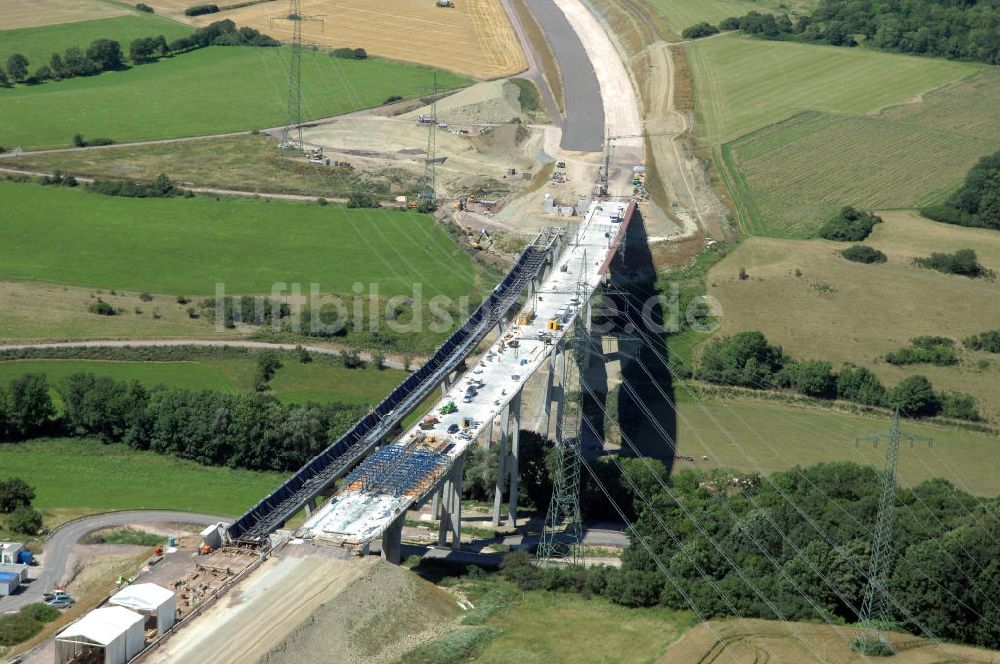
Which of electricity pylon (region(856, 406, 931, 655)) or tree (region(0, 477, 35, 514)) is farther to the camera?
tree (region(0, 477, 35, 514))

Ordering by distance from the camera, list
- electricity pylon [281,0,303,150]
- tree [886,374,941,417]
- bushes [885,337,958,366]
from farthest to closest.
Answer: electricity pylon [281,0,303,150] → bushes [885,337,958,366] → tree [886,374,941,417]

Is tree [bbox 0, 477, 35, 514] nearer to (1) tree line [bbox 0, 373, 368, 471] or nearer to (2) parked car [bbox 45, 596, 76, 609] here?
(1) tree line [bbox 0, 373, 368, 471]

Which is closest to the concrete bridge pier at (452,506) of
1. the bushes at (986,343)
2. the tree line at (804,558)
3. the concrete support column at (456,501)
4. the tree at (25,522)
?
the concrete support column at (456,501)

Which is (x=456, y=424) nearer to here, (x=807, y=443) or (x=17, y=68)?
(x=807, y=443)

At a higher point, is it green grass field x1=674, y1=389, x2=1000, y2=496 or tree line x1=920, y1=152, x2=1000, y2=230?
tree line x1=920, y1=152, x2=1000, y2=230

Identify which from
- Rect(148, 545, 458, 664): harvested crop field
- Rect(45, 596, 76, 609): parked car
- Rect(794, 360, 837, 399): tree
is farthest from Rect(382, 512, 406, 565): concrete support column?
Rect(794, 360, 837, 399): tree

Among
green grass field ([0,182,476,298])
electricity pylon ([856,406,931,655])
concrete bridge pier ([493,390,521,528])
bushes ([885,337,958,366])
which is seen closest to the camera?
electricity pylon ([856,406,931,655])

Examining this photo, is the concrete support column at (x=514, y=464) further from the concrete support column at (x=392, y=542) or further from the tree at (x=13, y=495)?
the tree at (x=13, y=495)

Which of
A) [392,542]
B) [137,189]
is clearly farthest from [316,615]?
[137,189]
